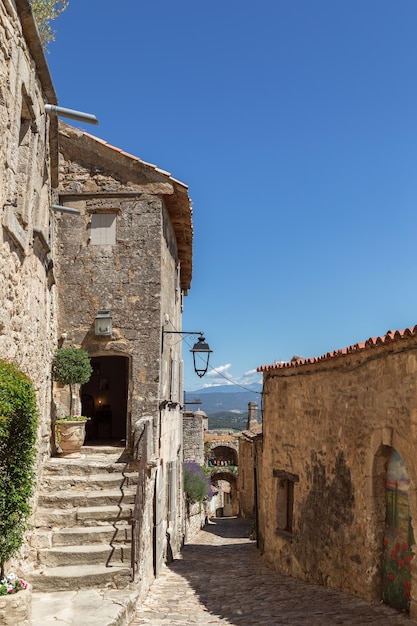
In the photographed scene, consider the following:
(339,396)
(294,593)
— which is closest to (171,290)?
(339,396)

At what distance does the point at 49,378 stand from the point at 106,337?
5.21 feet

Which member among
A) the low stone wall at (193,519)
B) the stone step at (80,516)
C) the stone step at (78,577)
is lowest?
the low stone wall at (193,519)

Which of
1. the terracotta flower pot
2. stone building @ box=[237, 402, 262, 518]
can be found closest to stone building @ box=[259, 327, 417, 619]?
the terracotta flower pot

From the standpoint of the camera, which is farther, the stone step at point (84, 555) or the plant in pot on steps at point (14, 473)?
the stone step at point (84, 555)

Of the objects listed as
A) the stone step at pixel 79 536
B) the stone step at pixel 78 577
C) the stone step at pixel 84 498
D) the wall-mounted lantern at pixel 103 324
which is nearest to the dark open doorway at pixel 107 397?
the wall-mounted lantern at pixel 103 324

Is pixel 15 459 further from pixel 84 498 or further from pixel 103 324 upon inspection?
pixel 103 324

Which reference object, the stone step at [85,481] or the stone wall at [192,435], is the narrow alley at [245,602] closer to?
the stone step at [85,481]

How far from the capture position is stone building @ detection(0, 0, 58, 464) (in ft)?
19.6

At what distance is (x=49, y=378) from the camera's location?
10438 mm

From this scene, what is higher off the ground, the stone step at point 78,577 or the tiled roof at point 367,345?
the tiled roof at point 367,345

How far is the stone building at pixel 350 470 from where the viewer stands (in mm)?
7238

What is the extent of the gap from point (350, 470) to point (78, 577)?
4.36 m

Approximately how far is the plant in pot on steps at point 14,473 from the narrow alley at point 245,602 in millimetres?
2264

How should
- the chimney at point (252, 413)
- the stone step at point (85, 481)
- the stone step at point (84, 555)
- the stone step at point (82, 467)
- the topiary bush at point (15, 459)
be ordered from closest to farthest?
the topiary bush at point (15, 459) < the stone step at point (84, 555) < the stone step at point (85, 481) < the stone step at point (82, 467) < the chimney at point (252, 413)
